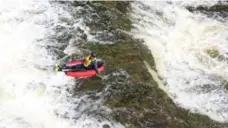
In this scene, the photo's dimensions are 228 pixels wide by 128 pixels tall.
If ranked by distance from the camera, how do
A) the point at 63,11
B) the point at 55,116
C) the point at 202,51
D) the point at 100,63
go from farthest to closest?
1. the point at 63,11
2. the point at 202,51
3. the point at 100,63
4. the point at 55,116

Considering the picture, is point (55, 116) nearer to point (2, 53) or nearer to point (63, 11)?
point (2, 53)

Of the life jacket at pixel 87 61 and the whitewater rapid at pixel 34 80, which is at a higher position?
the life jacket at pixel 87 61

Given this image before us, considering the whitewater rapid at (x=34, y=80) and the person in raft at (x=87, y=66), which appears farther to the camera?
the person in raft at (x=87, y=66)

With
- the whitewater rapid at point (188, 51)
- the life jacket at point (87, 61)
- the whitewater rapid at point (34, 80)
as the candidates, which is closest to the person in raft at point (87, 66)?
the life jacket at point (87, 61)

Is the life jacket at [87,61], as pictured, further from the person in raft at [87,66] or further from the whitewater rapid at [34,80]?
the whitewater rapid at [34,80]

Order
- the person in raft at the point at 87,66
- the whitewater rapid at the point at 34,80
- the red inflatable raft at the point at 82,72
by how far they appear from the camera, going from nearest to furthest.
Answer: the whitewater rapid at the point at 34,80 < the person in raft at the point at 87,66 < the red inflatable raft at the point at 82,72

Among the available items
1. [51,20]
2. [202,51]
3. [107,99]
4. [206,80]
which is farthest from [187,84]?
[51,20]

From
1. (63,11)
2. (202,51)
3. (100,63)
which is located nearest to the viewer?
(100,63)

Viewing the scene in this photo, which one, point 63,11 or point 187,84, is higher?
point 63,11
